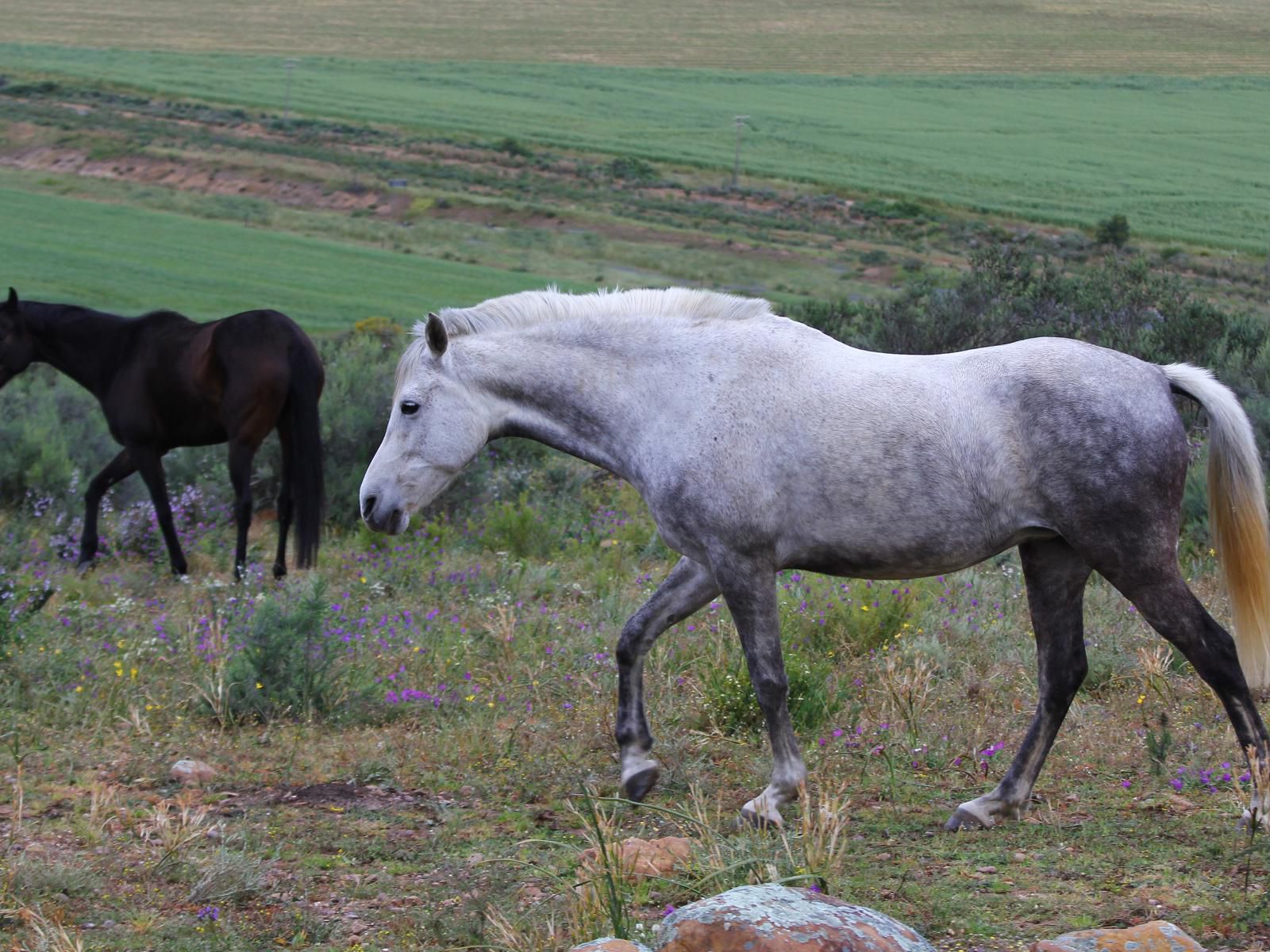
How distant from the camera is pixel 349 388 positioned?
12.8 meters

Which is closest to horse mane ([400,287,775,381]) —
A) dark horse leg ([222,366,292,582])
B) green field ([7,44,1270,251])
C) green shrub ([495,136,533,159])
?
dark horse leg ([222,366,292,582])

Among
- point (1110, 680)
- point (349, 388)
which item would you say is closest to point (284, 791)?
point (1110, 680)

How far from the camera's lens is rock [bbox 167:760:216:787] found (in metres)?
5.31

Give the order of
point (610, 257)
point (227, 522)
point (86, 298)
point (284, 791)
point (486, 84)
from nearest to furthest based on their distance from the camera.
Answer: point (284, 791) → point (227, 522) → point (86, 298) → point (610, 257) → point (486, 84)

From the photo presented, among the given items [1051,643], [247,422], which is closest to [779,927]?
[1051,643]

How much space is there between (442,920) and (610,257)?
2817 centimetres

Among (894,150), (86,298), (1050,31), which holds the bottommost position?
(86,298)

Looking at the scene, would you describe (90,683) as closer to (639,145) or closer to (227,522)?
(227,522)

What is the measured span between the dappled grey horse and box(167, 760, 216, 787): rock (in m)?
1.20

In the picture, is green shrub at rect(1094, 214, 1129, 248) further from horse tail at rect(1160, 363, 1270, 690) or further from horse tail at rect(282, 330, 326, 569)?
horse tail at rect(1160, 363, 1270, 690)

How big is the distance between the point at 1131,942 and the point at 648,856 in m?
1.45

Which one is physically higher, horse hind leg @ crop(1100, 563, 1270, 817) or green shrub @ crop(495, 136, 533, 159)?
horse hind leg @ crop(1100, 563, 1270, 817)

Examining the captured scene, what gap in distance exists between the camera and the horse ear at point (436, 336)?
16.5 feet

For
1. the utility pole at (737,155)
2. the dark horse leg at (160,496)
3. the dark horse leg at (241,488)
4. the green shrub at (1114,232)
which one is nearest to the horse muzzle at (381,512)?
the dark horse leg at (241,488)
